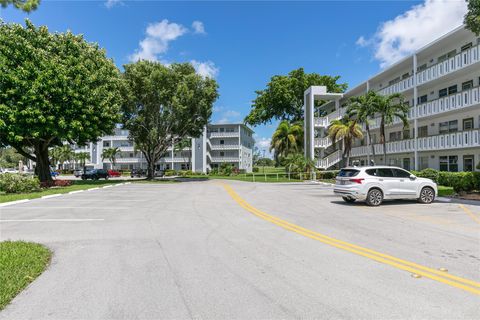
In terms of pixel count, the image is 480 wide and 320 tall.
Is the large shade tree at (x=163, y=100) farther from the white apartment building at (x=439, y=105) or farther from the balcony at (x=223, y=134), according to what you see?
the balcony at (x=223, y=134)

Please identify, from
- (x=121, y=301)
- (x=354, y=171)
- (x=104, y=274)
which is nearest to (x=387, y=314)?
(x=121, y=301)

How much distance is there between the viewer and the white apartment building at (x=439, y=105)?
22375 millimetres

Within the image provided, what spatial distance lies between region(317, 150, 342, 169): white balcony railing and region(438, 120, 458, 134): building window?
40.2 feet

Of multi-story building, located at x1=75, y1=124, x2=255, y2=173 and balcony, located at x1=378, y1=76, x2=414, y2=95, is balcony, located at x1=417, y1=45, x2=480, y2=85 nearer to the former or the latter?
balcony, located at x1=378, y1=76, x2=414, y2=95

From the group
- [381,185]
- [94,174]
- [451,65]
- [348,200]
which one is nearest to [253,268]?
[381,185]

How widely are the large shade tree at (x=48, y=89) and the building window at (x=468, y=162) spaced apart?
2899 cm

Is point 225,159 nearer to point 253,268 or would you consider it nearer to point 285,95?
point 285,95

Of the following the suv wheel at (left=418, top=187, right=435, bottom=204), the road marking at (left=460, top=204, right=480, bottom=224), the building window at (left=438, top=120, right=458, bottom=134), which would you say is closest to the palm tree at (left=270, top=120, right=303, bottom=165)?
the building window at (left=438, top=120, right=458, bottom=134)

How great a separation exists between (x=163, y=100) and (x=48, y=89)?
1389 centimetres

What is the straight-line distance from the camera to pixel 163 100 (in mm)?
36656

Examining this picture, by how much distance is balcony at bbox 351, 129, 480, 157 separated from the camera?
2164cm

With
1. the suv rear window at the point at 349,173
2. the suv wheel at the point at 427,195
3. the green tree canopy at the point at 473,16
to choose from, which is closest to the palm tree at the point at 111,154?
the suv rear window at the point at 349,173

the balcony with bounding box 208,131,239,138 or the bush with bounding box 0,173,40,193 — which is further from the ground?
the balcony with bounding box 208,131,239,138

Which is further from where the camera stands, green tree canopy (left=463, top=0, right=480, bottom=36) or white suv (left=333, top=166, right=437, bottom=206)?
white suv (left=333, top=166, right=437, bottom=206)
